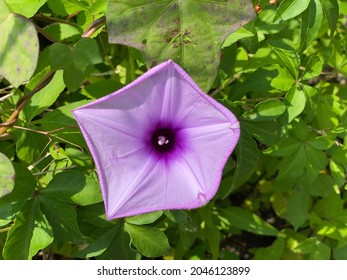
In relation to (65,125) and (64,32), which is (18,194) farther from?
(64,32)

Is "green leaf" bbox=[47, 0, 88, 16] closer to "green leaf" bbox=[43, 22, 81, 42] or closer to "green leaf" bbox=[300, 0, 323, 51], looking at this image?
"green leaf" bbox=[43, 22, 81, 42]

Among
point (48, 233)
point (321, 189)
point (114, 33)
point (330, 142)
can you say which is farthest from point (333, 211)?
point (114, 33)

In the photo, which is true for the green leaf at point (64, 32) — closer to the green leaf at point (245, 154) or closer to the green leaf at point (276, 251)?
the green leaf at point (245, 154)

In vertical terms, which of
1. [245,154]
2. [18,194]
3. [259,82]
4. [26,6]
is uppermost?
[26,6]

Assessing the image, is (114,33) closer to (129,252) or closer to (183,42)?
(183,42)

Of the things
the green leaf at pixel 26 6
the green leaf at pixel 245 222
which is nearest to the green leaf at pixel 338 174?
the green leaf at pixel 245 222

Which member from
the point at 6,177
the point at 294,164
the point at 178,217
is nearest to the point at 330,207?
the point at 294,164

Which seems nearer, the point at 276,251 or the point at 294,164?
the point at 294,164
